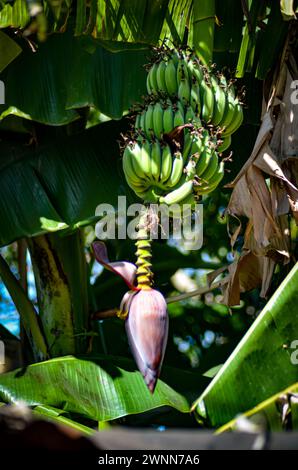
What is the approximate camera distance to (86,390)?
1725 millimetres

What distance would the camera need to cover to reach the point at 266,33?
1.75m

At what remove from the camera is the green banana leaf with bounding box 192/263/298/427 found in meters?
1.50

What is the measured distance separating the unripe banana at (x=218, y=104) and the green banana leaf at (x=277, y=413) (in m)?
0.52

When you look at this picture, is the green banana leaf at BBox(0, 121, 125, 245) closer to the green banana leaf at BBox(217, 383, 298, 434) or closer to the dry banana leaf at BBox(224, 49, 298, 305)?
the dry banana leaf at BBox(224, 49, 298, 305)

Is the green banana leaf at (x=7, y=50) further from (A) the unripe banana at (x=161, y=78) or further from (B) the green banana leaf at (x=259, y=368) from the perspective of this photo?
(B) the green banana leaf at (x=259, y=368)

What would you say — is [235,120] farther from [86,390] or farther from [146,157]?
[86,390]

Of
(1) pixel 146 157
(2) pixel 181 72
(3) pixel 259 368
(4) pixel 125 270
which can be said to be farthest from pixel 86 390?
(2) pixel 181 72

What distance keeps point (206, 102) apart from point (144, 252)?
0.35m

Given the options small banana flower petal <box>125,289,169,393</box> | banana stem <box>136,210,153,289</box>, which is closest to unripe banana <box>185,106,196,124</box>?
banana stem <box>136,210,153,289</box>

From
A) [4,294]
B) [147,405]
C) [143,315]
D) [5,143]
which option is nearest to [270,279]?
[147,405]

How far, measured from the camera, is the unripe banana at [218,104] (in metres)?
1.46

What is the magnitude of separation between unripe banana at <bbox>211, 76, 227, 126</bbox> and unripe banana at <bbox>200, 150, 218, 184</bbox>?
96 millimetres

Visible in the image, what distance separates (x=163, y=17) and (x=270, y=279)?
61 centimetres

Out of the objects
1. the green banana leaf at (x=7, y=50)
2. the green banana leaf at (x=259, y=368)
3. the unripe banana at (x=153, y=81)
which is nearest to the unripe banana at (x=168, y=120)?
the unripe banana at (x=153, y=81)
